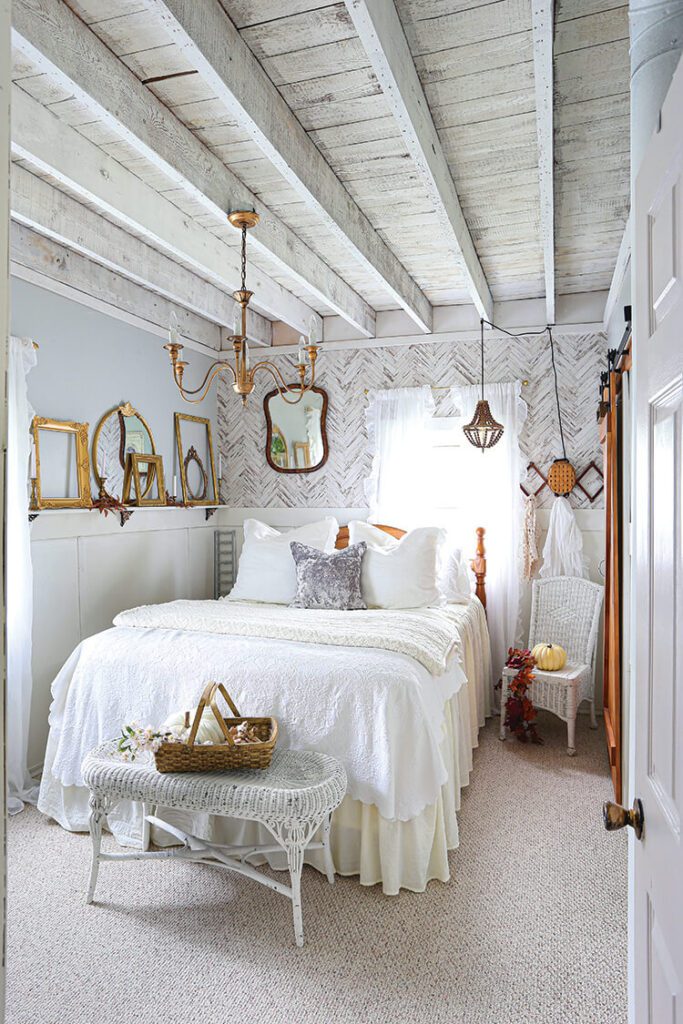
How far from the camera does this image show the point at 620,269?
3373mm

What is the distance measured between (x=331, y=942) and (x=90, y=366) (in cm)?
309

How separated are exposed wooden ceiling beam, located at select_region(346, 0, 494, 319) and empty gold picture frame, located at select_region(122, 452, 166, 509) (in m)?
2.28

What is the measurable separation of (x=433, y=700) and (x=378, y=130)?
2.09 metres

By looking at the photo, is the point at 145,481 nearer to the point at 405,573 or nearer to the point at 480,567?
→ the point at 405,573

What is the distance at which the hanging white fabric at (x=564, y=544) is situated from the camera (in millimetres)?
4480

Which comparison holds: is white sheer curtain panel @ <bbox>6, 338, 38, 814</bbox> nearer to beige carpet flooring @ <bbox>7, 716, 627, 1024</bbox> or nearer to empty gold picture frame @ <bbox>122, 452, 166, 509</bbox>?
A: beige carpet flooring @ <bbox>7, 716, 627, 1024</bbox>

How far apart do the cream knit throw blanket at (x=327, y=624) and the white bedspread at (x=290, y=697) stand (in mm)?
61

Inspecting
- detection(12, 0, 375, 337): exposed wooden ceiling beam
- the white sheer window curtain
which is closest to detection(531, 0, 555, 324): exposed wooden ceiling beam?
detection(12, 0, 375, 337): exposed wooden ceiling beam

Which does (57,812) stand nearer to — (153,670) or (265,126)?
(153,670)

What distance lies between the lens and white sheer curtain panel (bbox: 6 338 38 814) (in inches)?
129

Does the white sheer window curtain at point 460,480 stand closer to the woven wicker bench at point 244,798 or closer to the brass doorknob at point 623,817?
the woven wicker bench at point 244,798

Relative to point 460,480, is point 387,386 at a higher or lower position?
higher

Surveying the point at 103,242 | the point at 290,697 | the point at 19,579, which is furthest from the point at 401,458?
the point at 19,579

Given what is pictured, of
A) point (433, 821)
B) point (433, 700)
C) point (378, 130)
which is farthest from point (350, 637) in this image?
point (378, 130)
